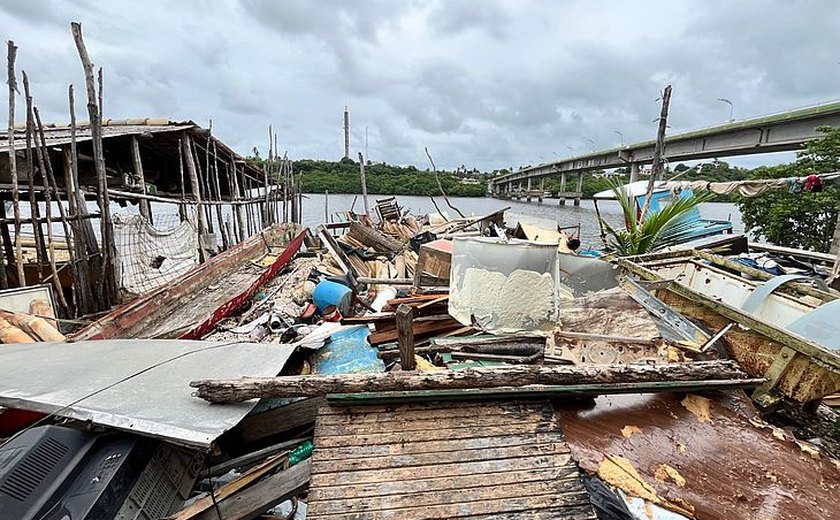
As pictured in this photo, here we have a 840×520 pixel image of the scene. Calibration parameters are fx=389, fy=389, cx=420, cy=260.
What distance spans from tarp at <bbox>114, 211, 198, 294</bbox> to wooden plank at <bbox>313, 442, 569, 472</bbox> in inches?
236

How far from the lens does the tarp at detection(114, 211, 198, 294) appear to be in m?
6.27

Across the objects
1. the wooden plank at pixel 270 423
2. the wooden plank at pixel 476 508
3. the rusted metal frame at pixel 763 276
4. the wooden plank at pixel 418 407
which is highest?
the rusted metal frame at pixel 763 276

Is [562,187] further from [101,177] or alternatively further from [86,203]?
[101,177]

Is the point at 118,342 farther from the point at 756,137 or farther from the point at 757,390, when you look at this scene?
the point at 756,137

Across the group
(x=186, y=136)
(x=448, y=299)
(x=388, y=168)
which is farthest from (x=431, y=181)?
(x=448, y=299)

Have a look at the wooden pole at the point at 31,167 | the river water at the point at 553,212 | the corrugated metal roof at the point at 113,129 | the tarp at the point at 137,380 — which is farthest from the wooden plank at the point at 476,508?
the river water at the point at 553,212

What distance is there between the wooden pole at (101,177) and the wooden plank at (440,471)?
5.82 metres

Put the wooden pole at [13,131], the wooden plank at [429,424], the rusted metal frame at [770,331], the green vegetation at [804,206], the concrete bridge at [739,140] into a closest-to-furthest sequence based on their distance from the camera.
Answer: the wooden plank at [429,424], the rusted metal frame at [770,331], the wooden pole at [13,131], the green vegetation at [804,206], the concrete bridge at [739,140]

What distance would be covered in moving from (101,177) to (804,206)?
17547mm

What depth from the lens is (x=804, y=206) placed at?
11875mm

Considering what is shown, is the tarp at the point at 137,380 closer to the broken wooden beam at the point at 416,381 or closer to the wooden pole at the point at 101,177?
the broken wooden beam at the point at 416,381

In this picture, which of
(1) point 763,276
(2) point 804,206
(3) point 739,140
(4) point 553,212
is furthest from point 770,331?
(4) point 553,212

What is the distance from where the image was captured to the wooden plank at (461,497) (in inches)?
75.5

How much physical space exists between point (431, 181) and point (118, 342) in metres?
47.8
